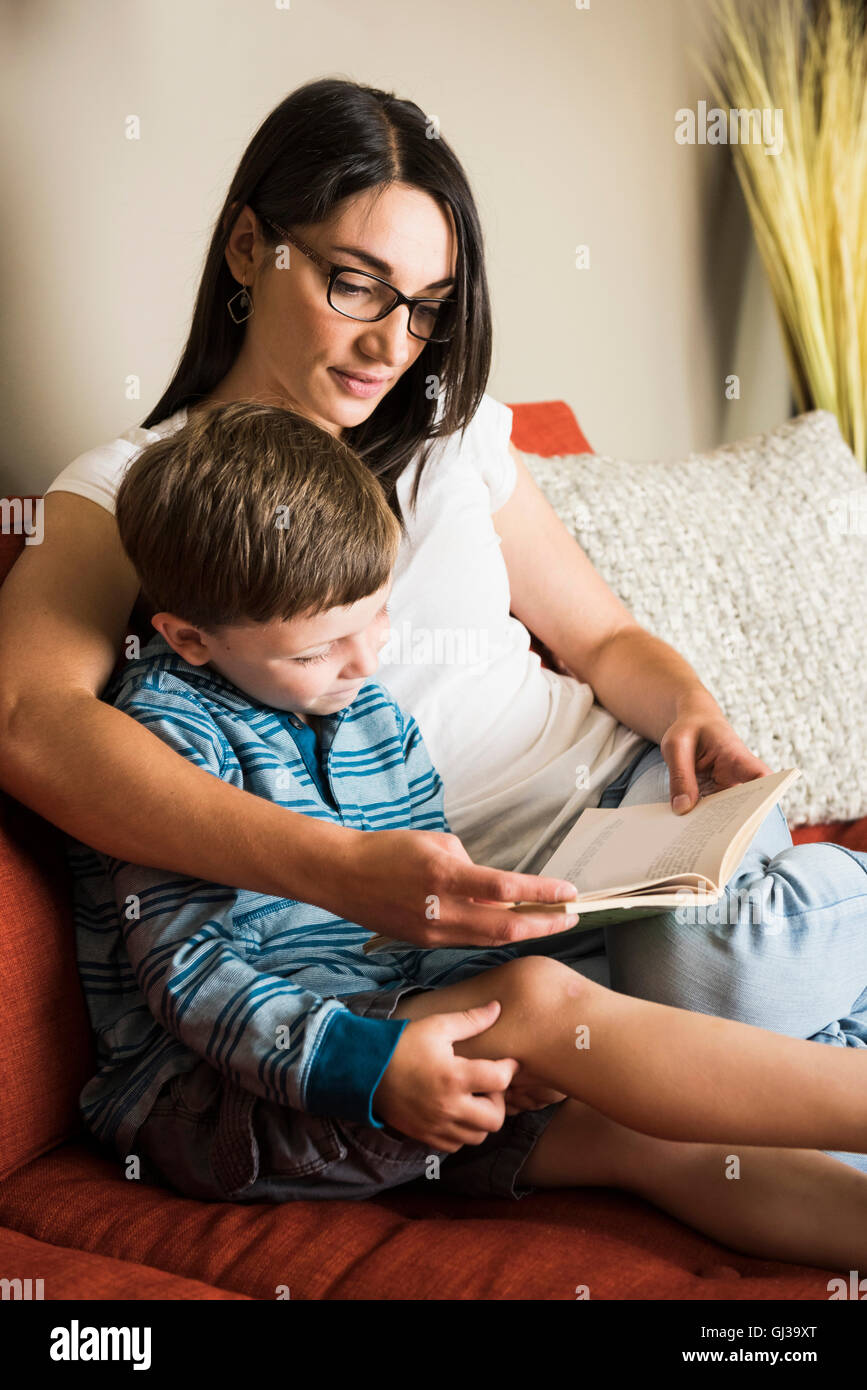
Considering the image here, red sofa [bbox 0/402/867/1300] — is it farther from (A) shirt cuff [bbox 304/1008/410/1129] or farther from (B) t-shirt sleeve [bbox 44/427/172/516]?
(B) t-shirt sleeve [bbox 44/427/172/516]

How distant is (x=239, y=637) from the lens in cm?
104

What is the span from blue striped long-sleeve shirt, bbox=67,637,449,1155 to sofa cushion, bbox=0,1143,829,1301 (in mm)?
69

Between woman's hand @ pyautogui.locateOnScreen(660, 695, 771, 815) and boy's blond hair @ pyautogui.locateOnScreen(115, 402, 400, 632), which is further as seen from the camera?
woman's hand @ pyautogui.locateOnScreen(660, 695, 771, 815)

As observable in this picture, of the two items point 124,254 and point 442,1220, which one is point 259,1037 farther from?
point 124,254

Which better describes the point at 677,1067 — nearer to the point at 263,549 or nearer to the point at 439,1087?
the point at 439,1087

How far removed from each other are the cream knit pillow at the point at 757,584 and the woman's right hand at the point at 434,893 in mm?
858

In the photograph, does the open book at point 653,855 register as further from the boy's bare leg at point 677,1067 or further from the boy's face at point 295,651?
the boy's face at point 295,651

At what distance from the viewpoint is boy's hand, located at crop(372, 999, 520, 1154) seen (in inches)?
34.9

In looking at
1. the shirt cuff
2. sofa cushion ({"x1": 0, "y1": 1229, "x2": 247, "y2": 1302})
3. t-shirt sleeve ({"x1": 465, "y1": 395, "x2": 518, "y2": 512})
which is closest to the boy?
the shirt cuff

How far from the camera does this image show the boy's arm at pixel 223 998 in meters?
0.89

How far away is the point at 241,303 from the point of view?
4.40ft

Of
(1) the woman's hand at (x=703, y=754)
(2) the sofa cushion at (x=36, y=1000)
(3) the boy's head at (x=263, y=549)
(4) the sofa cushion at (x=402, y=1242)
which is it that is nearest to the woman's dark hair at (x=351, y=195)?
(3) the boy's head at (x=263, y=549)

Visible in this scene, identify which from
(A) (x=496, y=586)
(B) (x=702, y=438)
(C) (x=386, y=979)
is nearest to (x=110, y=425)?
(A) (x=496, y=586)
